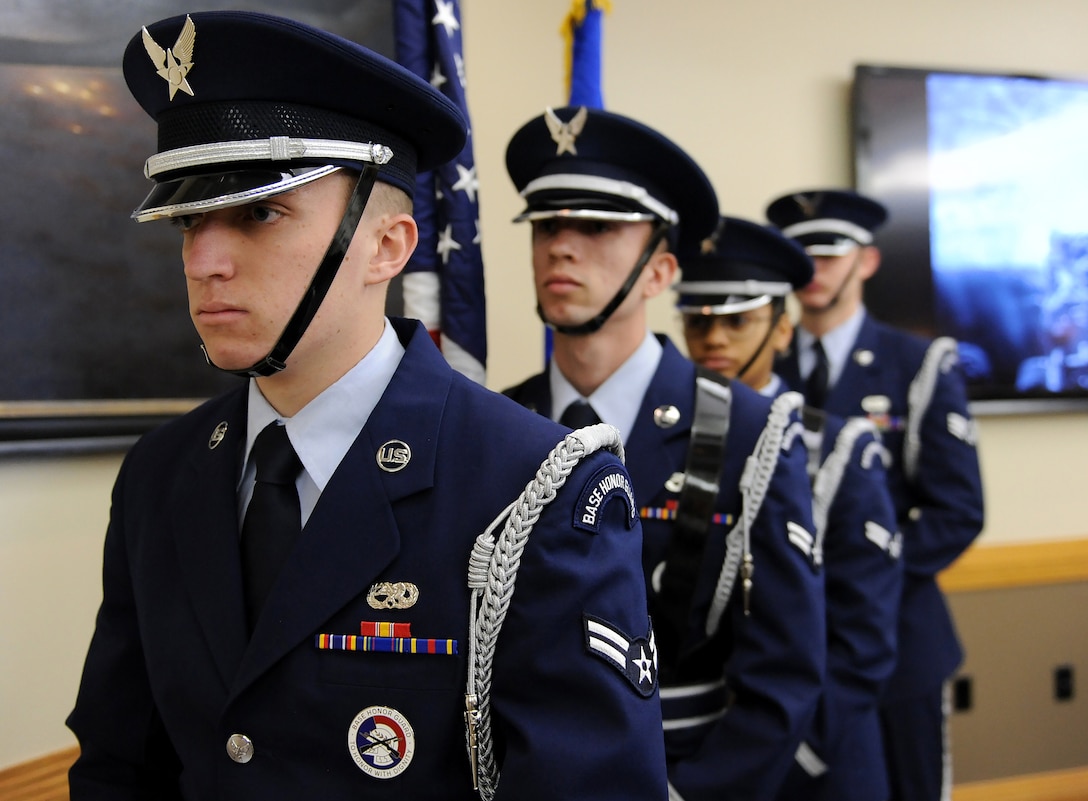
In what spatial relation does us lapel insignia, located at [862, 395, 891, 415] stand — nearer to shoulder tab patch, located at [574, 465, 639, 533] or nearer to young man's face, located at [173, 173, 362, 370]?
shoulder tab patch, located at [574, 465, 639, 533]

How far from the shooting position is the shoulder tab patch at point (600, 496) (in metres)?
1.05

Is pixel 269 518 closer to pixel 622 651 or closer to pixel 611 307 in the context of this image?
pixel 622 651

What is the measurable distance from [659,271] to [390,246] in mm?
758

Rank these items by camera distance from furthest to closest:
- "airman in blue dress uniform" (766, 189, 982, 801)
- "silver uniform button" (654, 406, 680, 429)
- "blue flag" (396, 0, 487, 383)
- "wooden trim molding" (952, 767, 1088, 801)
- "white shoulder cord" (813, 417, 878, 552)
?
"wooden trim molding" (952, 767, 1088, 801), "airman in blue dress uniform" (766, 189, 982, 801), "white shoulder cord" (813, 417, 878, 552), "blue flag" (396, 0, 487, 383), "silver uniform button" (654, 406, 680, 429)

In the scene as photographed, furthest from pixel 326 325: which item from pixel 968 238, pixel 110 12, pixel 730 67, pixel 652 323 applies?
pixel 968 238

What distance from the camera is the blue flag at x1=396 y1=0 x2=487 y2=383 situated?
191cm

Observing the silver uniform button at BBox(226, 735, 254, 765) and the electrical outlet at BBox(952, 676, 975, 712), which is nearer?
the silver uniform button at BBox(226, 735, 254, 765)

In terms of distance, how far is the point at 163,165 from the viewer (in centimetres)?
106

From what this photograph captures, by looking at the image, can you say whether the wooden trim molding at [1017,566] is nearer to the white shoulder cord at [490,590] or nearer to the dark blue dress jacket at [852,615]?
the dark blue dress jacket at [852,615]

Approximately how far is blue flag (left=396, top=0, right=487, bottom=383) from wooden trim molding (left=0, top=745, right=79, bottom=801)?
1.05m

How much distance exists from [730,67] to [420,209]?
1.80 meters

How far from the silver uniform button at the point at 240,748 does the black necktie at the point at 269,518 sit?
0.12m

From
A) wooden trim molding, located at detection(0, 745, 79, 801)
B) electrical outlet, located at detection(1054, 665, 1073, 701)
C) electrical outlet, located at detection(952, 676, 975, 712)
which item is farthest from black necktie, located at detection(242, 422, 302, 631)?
electrical outlet, located at detection(1054, 665, 1073, 701)

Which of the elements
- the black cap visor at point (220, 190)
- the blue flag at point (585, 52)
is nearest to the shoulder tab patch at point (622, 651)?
the black cap visor at point (220, 190)
